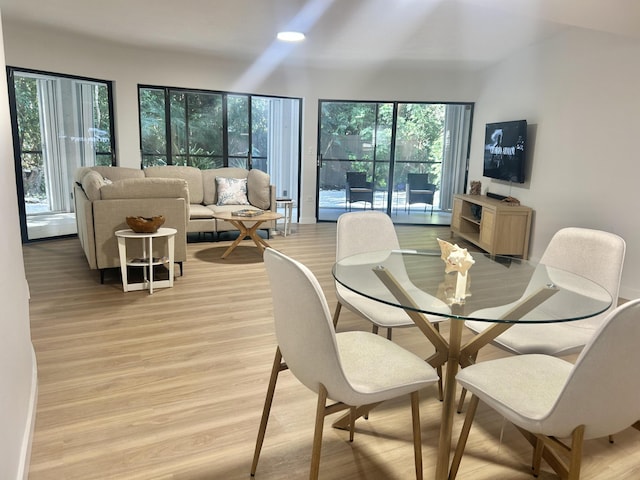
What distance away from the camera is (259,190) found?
646cm

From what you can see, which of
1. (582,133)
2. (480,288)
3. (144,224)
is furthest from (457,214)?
(480,288)

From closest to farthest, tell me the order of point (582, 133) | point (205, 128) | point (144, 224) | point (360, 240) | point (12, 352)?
1. point (12, 352)
2. point (360, 240)
3. point (144, 224)
4. point (582, 133)
5. point (205, 128)

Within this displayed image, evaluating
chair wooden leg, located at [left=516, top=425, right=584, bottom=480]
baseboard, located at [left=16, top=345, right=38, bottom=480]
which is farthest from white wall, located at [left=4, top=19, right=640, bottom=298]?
baseboard, located at [left=16, top=345, right=38, bottom=480]

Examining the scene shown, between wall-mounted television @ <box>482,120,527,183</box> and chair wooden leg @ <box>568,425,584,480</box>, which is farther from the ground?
wall-mounted television @ <box>482,120,527,183</box>

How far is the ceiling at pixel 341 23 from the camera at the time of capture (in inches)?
136

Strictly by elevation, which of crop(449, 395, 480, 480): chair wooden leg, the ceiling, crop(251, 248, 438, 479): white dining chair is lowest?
crop(449, 395, 480, 480): chair wooden leg

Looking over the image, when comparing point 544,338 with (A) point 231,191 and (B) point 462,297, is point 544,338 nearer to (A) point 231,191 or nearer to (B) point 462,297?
(B) point 462,297

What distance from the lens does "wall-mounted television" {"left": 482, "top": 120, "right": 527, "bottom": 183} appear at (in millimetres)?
5621

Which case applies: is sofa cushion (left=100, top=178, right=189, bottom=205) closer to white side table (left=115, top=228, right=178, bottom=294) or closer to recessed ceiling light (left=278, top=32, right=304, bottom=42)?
white side table (left=115, top=228, right=178, bottom=294)

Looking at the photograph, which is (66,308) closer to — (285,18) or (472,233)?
(285,18)

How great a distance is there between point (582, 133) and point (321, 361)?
14.2 feet

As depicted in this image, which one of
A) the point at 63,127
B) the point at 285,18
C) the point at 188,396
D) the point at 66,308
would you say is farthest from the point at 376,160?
the point at 188,396

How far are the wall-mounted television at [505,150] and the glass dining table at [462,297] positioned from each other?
3470 mm

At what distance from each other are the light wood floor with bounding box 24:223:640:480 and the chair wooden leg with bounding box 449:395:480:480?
0.41 feet
